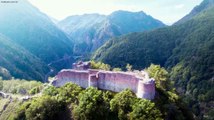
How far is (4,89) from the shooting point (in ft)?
523

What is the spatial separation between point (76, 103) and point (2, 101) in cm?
4913

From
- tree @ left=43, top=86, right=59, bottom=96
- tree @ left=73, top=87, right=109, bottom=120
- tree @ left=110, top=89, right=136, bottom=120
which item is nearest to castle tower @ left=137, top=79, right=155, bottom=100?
tree @ left=110, top=89, right=136, bottom=120

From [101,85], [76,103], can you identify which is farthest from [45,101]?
[101,85]

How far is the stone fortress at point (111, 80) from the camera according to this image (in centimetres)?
8738

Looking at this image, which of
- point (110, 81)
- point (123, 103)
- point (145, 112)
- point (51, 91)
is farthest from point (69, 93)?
point (145, 112)

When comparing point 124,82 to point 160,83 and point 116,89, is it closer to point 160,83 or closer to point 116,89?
point 116,89

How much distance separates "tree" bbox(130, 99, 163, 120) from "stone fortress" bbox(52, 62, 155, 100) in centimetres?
425

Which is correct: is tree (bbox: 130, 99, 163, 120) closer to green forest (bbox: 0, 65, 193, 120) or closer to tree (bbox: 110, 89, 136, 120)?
green forest (bbox: 0, 65, 193, 120)

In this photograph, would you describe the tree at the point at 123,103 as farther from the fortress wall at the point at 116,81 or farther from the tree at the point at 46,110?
the tree at the point at 46,110

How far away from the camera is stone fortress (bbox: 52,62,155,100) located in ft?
287

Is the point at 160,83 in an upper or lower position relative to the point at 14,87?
upper

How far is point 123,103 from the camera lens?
8706 cm

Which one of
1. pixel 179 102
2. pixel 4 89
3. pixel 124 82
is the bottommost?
pixel 4 89

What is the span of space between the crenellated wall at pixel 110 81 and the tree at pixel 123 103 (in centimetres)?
289
